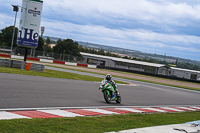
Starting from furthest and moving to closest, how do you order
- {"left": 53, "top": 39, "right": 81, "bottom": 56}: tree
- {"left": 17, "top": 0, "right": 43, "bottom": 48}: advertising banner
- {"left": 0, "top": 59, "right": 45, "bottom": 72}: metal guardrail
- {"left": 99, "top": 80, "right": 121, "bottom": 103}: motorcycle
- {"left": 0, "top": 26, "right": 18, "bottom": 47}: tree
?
{"left": 53, "top": 39, "right": 81, "bottom": 56}: tree < {"left": 0, "top": 26, "right": 18, "bottom": 47}: tree < {"left": 17, "top": 0, "right": 43, "bottom": 48}: advertising banner < {"left": 0, "top": 59, "right": 45, "bottom": 72}: metal guardrail < {"left": 99, "top": 80, "right": 121, "bottom": 103}: motorcycle

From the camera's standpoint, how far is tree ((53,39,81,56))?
83812 millimetres

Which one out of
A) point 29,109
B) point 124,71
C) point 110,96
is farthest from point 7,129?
point 124,71

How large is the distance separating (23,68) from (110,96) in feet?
47.2

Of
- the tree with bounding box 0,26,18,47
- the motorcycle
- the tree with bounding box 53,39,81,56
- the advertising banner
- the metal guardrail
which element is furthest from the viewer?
the tree with bounding box 53,39,81,56

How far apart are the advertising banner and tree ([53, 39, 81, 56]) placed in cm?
5702

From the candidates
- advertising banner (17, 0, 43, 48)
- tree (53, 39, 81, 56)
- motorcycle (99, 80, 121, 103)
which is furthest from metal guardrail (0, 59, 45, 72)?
tree (53, 39, 81, 56)

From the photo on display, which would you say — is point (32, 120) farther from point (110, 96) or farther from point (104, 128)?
point (110, 96)

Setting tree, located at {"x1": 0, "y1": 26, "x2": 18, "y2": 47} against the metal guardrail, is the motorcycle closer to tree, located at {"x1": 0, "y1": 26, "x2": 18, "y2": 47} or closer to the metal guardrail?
the metal guardrail

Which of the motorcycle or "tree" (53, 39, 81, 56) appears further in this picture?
"tree" (53, 39, 81, 56)

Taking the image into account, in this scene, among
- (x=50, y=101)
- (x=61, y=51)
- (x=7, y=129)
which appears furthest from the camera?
(x=61, y=51)

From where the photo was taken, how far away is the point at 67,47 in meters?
84.8

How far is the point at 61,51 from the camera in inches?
3300

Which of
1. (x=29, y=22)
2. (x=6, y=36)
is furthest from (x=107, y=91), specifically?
(x=6, y=36)

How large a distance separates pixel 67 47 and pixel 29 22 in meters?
58.7
